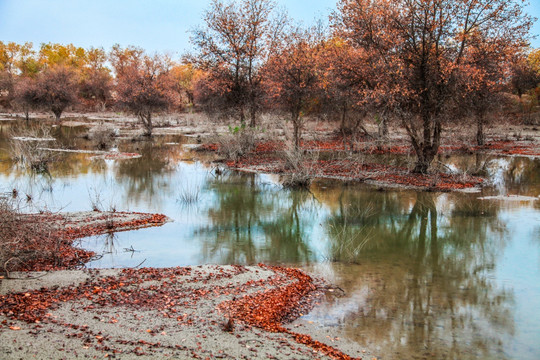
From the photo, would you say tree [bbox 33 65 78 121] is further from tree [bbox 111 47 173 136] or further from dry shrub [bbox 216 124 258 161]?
A: dry shrub [bbox 216 124 258 161]

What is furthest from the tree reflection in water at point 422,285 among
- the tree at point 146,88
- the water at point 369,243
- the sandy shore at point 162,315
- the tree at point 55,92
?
the tree at point 55,92

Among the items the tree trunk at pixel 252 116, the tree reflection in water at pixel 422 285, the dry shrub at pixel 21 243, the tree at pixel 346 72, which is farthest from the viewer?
the tree trunk at pixel 252 116

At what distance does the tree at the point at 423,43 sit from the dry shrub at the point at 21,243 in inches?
530

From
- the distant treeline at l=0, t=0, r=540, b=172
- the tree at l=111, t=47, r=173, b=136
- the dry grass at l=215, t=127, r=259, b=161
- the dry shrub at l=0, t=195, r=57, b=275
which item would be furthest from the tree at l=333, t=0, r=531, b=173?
the tree at l=111, t=47, r=173, b=136

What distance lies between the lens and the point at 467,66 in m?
18.8

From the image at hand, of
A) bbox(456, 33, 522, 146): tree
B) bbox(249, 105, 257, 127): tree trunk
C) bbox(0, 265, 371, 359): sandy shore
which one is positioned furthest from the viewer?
bbox(249, 105, 257, 127): tree trunk

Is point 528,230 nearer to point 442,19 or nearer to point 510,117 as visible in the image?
point 442,19

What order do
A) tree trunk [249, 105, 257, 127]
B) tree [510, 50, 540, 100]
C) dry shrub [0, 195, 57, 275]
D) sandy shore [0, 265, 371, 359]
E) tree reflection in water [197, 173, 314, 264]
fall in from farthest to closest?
tree [510, 50, 540, 100] → tree trunk [249, 105, 257, 127] → tree reflection in water [197, 173, 314, 264] → dry shrub [0, 195, 57, 275] → sandy shore [0, 265, 371, 359]

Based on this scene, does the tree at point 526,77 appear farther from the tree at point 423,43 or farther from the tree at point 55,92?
the tree at point 55,92

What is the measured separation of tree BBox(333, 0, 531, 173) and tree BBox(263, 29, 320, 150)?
5259 millimetres

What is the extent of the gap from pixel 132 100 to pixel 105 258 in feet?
96.2

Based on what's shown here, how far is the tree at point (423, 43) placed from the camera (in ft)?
63.2

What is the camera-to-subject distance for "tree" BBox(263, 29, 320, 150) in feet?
84.6

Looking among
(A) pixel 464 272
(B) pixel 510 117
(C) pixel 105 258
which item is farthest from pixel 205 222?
(B) pixel 510 117
